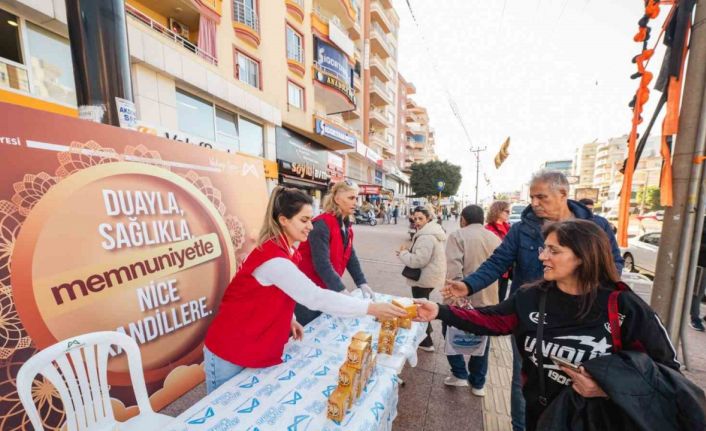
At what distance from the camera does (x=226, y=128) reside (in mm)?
9750

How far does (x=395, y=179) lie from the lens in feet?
127

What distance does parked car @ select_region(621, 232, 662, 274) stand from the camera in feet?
23.4

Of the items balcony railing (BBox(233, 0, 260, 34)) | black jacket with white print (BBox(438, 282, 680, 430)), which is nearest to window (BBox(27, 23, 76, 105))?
balcony railing (BBox(233, 0, 260, 34))

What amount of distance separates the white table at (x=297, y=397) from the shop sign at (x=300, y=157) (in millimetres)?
11272

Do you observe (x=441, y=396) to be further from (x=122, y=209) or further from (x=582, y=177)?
(x=582, y=177)

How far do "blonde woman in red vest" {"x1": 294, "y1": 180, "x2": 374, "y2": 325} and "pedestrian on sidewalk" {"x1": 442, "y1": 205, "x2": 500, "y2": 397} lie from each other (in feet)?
3.50

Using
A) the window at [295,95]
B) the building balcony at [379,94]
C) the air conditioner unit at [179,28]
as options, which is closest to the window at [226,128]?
the air conditioner unit at [179,28]

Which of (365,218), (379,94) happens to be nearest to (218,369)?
(365,218)

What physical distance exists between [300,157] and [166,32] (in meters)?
6.89

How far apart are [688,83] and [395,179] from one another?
3700cm

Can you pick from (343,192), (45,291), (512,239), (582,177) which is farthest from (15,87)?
(582,177)

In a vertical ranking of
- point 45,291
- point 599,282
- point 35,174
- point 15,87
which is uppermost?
point 15,87

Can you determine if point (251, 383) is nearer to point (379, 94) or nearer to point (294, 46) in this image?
point (294, 46)

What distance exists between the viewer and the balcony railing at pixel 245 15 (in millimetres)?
9656
